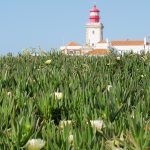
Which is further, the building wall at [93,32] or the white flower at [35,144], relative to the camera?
the building wall at [93,32]

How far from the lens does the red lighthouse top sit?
122m

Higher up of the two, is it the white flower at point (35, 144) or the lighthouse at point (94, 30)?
the white flower at point (35, 144)

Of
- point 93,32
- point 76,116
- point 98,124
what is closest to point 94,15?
point 93,32

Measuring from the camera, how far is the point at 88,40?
132 m

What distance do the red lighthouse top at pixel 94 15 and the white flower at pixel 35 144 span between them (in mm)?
119561

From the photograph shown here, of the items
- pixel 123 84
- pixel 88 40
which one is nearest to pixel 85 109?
pixel 123 84

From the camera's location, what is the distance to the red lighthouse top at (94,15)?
399 ft

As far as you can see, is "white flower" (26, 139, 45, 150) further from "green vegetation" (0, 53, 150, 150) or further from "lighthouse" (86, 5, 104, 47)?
"lighthouse" (86, 5, 104, 47)

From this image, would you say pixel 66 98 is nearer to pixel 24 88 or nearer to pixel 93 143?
pixel 24 88

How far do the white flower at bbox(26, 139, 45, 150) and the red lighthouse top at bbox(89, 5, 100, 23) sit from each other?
392 ft

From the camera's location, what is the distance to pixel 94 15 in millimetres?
125312

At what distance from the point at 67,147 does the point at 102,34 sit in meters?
134

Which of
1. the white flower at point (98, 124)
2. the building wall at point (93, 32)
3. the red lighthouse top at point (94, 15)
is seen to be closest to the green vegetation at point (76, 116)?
the white flower at point (98, 124)

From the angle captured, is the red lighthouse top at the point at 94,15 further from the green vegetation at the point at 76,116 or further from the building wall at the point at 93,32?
the green vegetation at the point at 76,116
